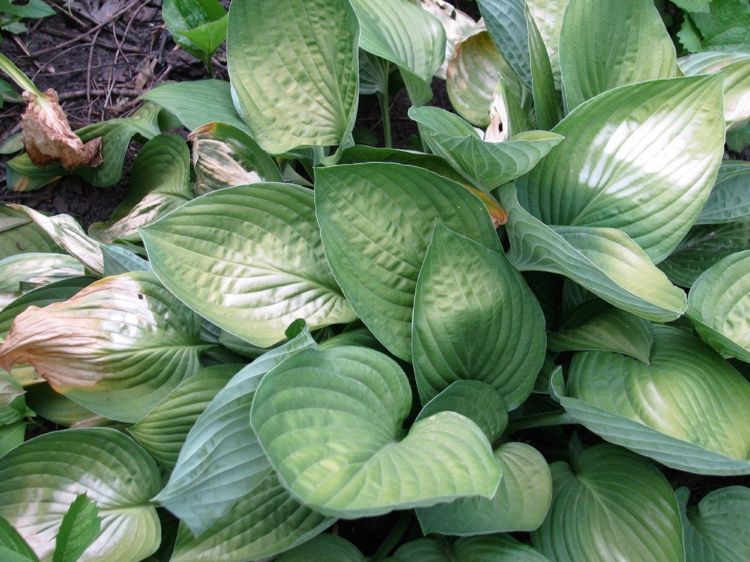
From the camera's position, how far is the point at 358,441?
2.40ft

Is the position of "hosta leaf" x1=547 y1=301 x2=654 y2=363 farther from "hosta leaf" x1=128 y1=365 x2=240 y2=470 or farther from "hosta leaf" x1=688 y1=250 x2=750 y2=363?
"hosta leaf" x1=128 y1=365 x2=240 y2=470

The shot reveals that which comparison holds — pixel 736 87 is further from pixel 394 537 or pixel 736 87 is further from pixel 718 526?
pixel 394 537

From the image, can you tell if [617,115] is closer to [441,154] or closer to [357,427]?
[441,154]

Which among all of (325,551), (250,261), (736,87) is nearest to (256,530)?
(325,551)

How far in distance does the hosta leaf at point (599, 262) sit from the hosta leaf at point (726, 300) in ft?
0.39

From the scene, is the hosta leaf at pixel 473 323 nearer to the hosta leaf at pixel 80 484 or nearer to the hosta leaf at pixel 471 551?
the hosta leaf at pixel 471 551

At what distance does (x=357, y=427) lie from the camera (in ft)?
2.51

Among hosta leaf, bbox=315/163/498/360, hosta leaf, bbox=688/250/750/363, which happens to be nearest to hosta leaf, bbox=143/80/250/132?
hosta leaf, bbox=315/163/498/360

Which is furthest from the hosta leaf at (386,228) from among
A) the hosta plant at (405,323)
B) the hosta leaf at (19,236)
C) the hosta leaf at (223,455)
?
the hosta leaf at (19,236)

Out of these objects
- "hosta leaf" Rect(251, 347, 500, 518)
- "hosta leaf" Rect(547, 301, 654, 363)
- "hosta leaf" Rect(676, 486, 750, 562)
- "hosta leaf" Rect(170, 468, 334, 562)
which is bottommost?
"hosta leaf" Rect(676, 486, 750, 562)

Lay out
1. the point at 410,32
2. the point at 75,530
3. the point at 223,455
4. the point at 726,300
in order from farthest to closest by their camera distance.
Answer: the point at 410,32 → the point at 726,300 → the point at 223,455 → the point at 75,530

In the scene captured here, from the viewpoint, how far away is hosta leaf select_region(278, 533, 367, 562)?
0.93 metres

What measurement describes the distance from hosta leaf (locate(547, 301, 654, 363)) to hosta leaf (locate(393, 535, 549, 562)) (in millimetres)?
305

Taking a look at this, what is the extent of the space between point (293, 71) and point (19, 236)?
64 centimetres
